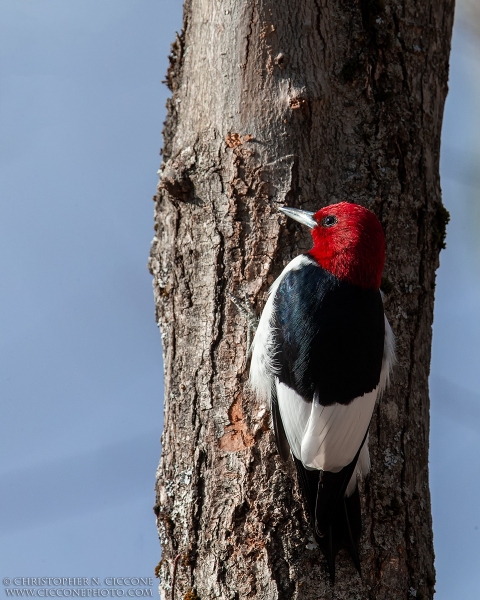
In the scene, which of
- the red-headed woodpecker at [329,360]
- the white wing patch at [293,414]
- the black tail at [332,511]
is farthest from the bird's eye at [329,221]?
the black tail at [332,511]

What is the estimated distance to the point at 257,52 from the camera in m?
3.31

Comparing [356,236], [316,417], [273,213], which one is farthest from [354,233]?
[316,417]

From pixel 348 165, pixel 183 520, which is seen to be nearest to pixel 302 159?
pixel 348 165

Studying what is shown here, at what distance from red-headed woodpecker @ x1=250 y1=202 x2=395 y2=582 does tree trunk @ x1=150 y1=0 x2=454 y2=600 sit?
0.31 feet

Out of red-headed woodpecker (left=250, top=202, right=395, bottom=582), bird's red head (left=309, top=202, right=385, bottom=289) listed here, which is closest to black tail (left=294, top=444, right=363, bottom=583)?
red-headed woodpecker (left=250, top=202, right=395, bottom=582)

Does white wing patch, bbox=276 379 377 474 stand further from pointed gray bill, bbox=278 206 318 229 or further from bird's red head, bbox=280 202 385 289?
pointed gray bill, bbox=278 206 318 229

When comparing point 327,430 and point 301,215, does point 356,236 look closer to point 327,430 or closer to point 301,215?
point 301,215

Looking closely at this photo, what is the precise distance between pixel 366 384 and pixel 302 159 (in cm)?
101

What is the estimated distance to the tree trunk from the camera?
120 inches

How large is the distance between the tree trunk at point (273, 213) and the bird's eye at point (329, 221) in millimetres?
124

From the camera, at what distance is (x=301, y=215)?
320cm

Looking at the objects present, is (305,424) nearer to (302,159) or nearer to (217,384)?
(217,384)

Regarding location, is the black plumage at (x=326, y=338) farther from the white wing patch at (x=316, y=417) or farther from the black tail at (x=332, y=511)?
the black tail at (x=332, y=511)

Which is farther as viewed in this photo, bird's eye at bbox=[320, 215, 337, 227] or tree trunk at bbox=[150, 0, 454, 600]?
bird's eye at bbox=[320, 215, 337, 227]
